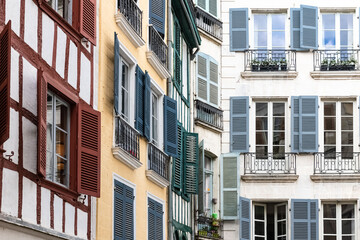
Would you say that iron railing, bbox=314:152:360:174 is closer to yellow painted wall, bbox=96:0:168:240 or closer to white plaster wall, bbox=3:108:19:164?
yellow painted wall, bbox=96:0:168:240

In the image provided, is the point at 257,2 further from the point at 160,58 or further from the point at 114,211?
the point at 114,211

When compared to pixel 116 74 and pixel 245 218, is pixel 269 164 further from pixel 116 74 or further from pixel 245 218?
pixel 116 74

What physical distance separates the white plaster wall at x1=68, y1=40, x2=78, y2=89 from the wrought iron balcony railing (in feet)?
9.91

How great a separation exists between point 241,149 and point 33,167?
670 inches

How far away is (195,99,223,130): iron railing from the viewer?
27.3 metres

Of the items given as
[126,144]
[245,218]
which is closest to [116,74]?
[126,144]

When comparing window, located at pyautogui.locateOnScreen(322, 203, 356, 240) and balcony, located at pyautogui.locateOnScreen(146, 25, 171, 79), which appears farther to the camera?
window, located at pyautogui.locateOnScreen(322, 203, 356, 240)

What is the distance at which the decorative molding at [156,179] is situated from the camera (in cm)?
1966

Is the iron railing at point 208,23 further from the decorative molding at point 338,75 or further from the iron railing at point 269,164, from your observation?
the iron railing at point 269,164

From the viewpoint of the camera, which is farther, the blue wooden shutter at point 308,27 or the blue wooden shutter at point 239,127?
the blue wooden shutter at point 308,27

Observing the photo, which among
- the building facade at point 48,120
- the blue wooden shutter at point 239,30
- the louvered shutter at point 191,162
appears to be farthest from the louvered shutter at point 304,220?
the building facade at point 48,120

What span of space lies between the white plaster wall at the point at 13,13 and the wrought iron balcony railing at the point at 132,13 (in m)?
5.42

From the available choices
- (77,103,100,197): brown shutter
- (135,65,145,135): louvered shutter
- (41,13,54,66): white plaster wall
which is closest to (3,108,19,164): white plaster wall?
(41,13,54,66): white plaster wall

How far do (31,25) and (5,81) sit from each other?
186cm
